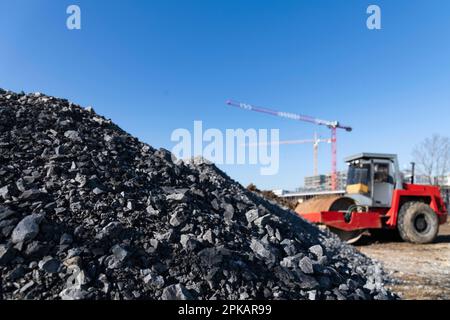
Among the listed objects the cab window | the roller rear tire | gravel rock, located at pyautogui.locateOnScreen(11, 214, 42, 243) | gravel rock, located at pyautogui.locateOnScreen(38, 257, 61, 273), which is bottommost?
the roller rear tire

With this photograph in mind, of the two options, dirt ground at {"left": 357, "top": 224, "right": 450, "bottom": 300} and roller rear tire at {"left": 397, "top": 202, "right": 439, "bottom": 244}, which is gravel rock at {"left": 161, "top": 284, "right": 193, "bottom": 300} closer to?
dirt ground at {"left": 357, "top": 224, "right": 450, "bottom": 300}

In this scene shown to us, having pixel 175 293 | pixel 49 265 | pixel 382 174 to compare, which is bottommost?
pixel 175 293

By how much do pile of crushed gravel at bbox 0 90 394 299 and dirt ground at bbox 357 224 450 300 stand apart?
50 centimetres

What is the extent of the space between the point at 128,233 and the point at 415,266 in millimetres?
5646

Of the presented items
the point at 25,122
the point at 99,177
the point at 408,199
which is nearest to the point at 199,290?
the point at 99,177

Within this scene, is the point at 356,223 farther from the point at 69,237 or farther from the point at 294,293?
the point at 69,237

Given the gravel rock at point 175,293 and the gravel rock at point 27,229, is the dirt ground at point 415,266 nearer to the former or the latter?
the gravel rock at point 175,293

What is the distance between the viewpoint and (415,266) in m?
6.62

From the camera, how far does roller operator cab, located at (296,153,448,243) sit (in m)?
9.59

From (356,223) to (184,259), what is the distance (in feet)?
22.8

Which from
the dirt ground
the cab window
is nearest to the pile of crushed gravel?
the dirt ground

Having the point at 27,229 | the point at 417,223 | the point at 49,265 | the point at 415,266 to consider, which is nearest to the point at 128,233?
the point at 49,265

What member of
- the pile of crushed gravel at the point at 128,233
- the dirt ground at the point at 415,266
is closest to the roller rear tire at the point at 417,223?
the dirt ground at the point at 415,266

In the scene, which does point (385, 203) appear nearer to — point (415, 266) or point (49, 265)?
point (415, 266)
